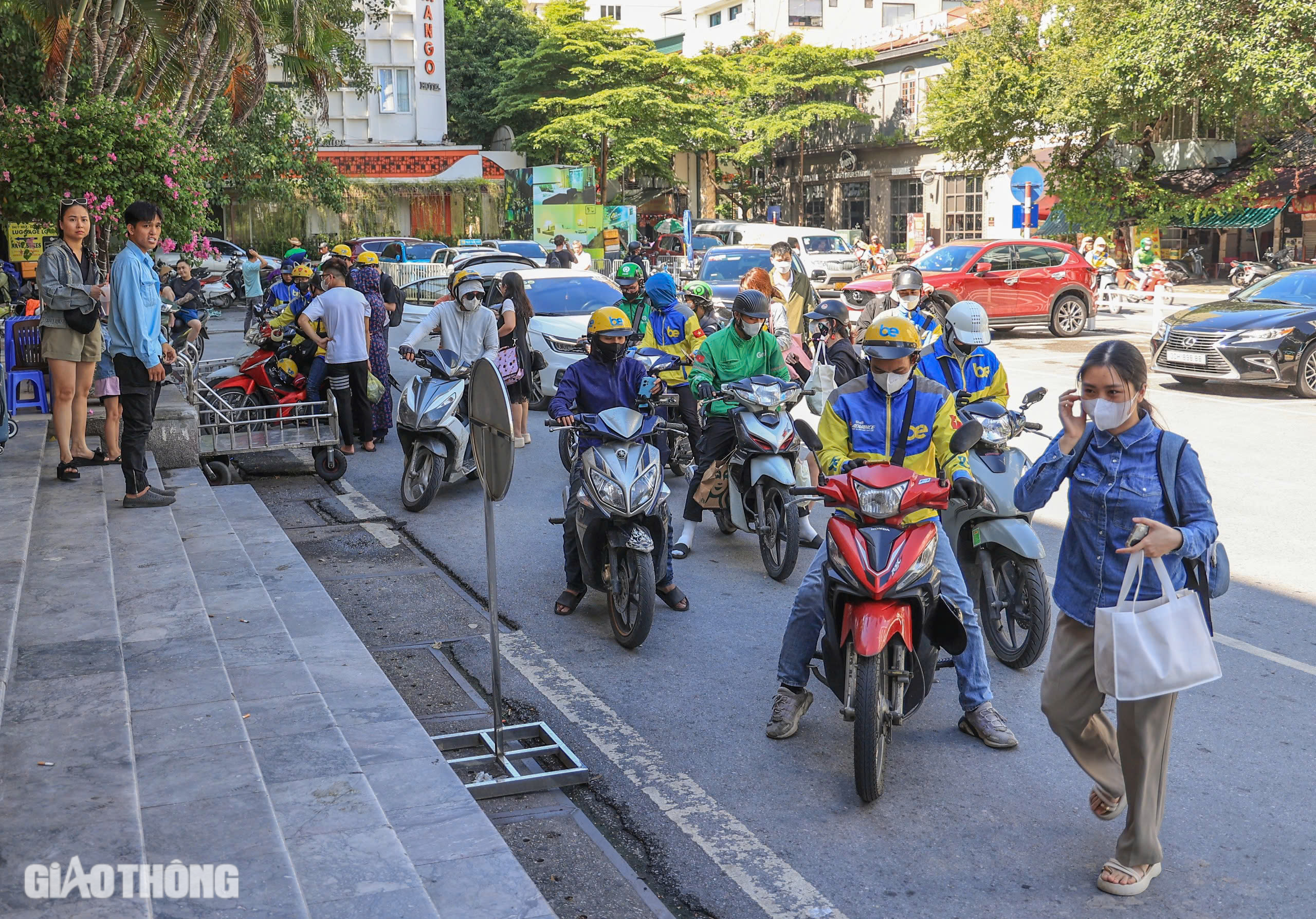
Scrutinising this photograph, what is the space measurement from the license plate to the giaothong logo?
14905 mm

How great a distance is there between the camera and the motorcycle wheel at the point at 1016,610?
19.9 ft

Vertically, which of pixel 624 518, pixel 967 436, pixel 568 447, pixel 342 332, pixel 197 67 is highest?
pixel 197 67

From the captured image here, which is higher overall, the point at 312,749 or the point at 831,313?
the point at 831,313

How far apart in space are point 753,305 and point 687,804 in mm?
4038

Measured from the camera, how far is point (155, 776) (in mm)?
4383

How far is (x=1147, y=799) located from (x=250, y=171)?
1290 inches

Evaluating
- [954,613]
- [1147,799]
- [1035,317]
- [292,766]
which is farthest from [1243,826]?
[1035,317]

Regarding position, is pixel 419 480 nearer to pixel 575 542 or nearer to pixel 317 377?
pixel 317 377

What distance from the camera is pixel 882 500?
475 centimetres

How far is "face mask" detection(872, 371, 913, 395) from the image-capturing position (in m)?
5.21

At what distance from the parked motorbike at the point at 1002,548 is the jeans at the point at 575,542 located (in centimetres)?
158

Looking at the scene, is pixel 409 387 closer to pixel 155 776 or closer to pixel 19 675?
pixel 19 675

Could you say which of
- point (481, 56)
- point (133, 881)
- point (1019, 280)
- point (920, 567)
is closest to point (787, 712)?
point (920, 567)

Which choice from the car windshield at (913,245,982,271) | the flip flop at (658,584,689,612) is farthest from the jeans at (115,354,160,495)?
the car windshield at (913,245,982,271)
